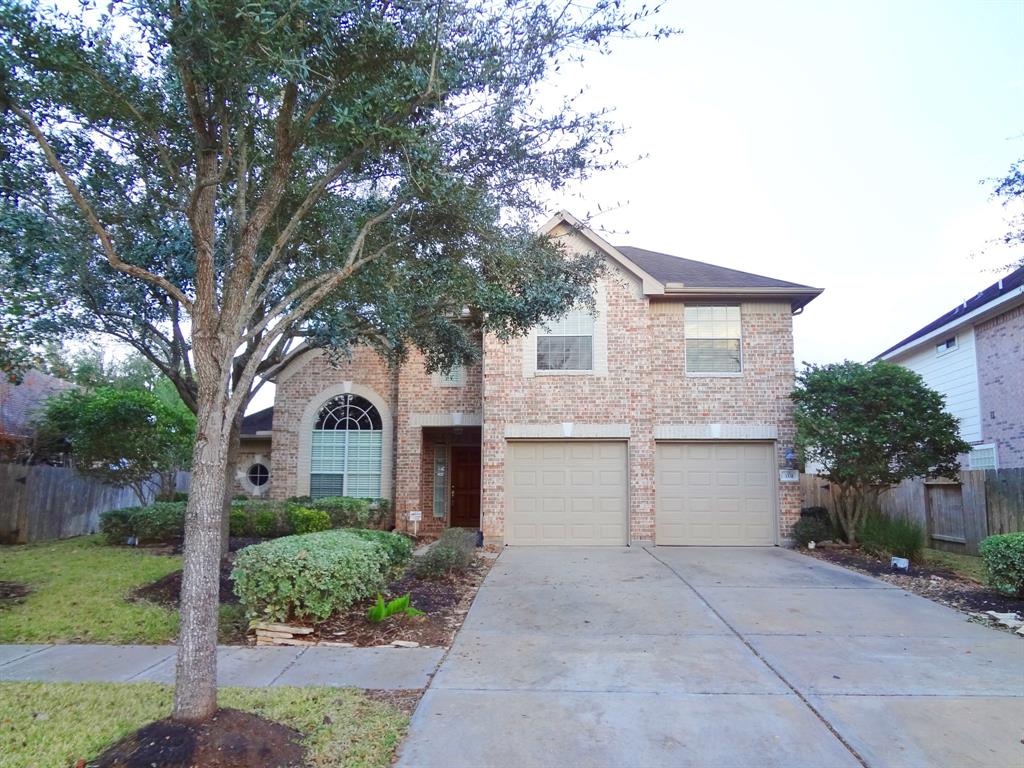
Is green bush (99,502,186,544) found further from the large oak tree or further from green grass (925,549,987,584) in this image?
green grass (925,549,987,584)

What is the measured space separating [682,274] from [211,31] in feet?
40.7

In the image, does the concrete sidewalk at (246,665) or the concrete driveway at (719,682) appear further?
the concrete sidewalk at (246,665)

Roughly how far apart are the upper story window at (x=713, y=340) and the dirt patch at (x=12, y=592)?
1182cm

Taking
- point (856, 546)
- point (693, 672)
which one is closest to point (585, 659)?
point (693, 672)

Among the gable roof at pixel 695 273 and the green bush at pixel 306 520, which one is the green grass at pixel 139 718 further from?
the gable roof at pixel 695 273

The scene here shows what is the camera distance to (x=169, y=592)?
8750mm

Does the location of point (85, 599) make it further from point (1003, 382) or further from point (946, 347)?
point (946, 347)

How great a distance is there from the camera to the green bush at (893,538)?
11.9 metres

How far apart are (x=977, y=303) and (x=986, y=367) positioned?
1.68 meters

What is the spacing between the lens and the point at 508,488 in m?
14.3

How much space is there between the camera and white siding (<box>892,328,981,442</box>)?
1645 cm

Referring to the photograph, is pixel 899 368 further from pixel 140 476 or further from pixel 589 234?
pixel 140 476

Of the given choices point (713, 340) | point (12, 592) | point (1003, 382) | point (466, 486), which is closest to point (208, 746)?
point (12, 592)

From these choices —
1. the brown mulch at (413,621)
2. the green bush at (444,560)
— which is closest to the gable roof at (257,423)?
the green bush at (444,560)
